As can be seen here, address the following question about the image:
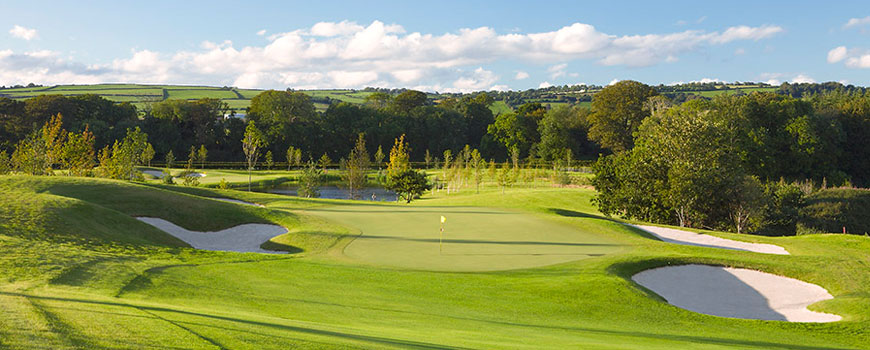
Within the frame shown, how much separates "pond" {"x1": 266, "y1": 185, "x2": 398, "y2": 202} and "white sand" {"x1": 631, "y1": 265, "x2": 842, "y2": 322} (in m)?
49.3

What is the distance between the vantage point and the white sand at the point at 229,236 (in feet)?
75.0

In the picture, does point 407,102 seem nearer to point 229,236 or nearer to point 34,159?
point 34,159

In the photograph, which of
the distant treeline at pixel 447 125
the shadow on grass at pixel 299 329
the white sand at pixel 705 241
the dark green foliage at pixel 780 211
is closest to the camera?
the shadow on grass at pixel 299 329

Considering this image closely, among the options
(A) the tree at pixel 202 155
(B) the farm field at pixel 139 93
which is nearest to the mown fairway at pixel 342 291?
(A) the tree at pixel 202 155

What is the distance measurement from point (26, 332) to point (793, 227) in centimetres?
4974

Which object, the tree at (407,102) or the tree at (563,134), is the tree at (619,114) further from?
the tree at (407,102)

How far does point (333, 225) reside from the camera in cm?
2620

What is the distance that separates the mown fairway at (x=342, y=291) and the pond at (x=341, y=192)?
41.6 metres

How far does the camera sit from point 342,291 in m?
13.9

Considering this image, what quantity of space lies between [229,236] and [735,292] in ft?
66.2

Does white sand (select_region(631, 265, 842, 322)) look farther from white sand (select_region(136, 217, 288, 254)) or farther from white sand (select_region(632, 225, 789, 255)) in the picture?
white sand (select_region(136, 217, 288, 254))

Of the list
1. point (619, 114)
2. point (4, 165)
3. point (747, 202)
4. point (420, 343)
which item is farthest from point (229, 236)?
point (619, 114)

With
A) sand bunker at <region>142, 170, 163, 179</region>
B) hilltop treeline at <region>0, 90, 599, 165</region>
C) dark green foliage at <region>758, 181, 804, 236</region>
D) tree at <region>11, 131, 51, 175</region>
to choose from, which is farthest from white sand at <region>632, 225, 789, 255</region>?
hilltop treeline at <region>0, 90, 599, 165</region>

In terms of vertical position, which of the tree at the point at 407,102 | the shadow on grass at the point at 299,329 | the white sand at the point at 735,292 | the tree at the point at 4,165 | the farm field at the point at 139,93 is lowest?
the white sand at the point at 735,292
